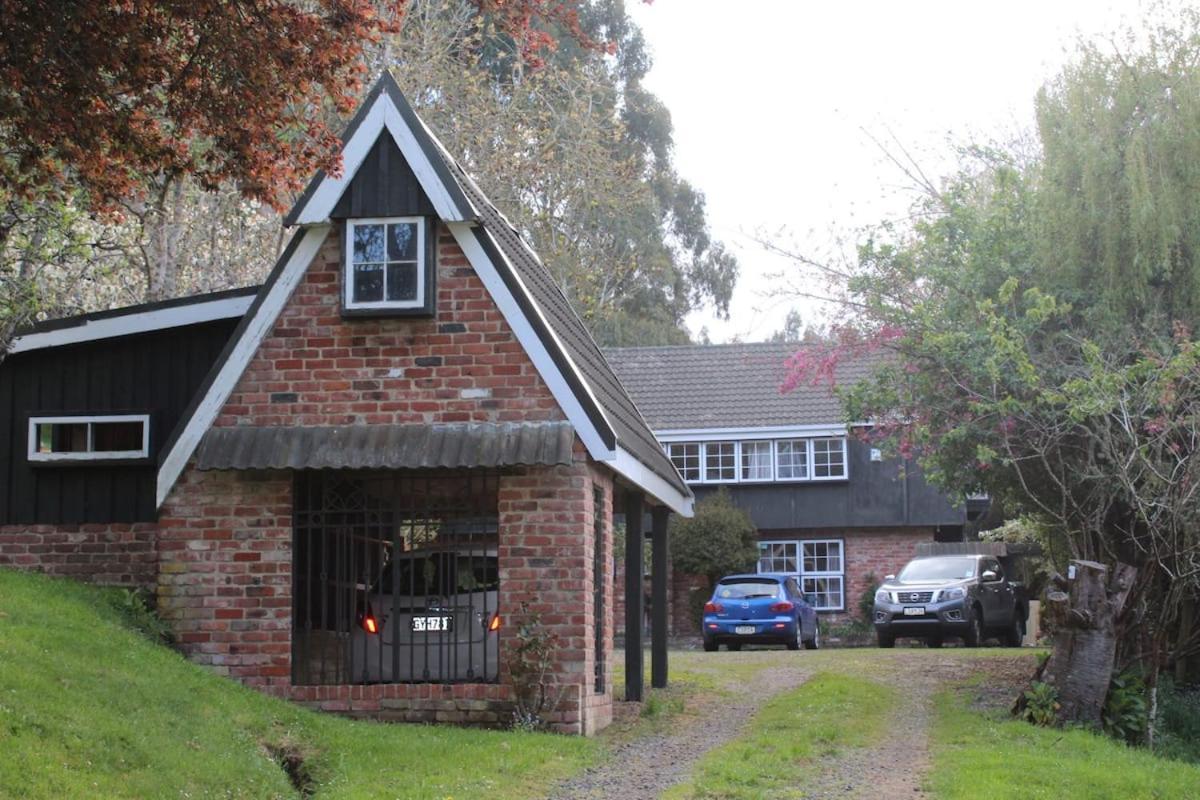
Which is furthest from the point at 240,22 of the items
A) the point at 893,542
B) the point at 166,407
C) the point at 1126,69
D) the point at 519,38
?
the point at 893,542

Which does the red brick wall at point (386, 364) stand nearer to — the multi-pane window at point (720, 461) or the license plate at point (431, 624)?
the license plate at point (431, 624)

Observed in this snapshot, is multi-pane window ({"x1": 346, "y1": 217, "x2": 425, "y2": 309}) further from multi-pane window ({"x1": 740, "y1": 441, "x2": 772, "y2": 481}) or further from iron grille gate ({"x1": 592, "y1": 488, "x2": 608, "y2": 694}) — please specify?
multi-pane window ({"x1": 740, "y1": 441, "x2": 772, "y2": 481})

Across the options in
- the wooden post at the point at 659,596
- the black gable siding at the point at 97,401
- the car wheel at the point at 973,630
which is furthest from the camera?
the car wheel at the point at 973,630

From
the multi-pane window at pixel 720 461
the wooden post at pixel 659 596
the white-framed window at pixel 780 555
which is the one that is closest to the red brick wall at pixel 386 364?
the wooden post at pixel 659 596

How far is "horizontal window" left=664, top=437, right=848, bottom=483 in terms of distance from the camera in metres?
38.4

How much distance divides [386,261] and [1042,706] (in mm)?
8276

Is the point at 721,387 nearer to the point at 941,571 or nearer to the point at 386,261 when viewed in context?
the point at 941,571

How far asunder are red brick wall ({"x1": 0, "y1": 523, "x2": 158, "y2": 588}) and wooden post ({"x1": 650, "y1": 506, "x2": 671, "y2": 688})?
6.55 meters

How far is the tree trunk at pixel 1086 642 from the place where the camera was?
1609 cm

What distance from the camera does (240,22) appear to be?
424 inches

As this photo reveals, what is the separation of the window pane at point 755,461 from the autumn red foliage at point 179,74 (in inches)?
1088

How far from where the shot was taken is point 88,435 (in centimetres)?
1570

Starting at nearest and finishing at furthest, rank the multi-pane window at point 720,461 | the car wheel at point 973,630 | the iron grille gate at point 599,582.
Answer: the iron grille gate at point 599,582 < the car wheel at point 973,630 < the multi-pane window at point 720,461

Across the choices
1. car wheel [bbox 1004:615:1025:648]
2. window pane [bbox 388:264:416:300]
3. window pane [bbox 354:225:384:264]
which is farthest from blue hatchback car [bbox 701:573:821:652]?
window pane [bbox 354:225:384:264]
